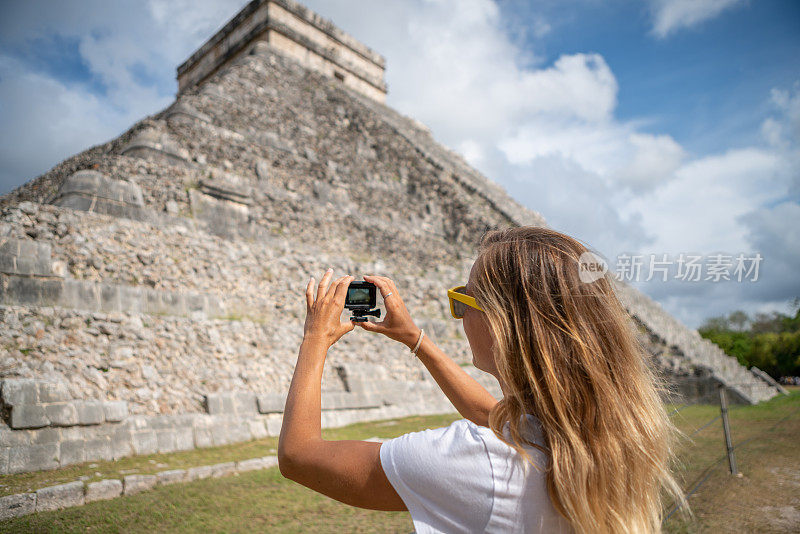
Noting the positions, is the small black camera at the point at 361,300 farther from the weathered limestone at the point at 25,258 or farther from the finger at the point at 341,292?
the weathered limestone at the point at 25,258

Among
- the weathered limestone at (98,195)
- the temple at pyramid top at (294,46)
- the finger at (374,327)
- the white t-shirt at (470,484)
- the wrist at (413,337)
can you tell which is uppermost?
the temple at pyramid top at (294,46)

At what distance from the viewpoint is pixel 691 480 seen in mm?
4586

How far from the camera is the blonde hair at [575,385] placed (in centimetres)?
95

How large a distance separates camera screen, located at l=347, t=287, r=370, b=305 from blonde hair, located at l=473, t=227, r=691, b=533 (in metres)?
0.50

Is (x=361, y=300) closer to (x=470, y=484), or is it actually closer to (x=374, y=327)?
(x=374, y=327)

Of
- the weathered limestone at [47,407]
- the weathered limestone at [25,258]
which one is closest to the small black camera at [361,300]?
the weathered limestone at [47,407]

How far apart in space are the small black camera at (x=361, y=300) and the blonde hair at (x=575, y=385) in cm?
50

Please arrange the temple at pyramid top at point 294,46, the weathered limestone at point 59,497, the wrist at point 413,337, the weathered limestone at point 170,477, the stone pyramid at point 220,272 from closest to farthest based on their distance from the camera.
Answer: the wrist at point 413,337 < the weathered limestone at point 59,497 < the weathered limestone at point 170,477 < the stone pyramid at point 220,272 < the temple at pyramid top at point 294,46

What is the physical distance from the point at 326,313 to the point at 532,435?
0.57 m

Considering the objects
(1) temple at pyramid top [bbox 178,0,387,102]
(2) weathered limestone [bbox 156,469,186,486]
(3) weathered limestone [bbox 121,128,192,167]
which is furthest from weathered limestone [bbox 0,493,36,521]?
A: (1) temple at pyramid top [bbox 178,0,387,102]

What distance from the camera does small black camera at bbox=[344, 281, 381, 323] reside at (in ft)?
4.91

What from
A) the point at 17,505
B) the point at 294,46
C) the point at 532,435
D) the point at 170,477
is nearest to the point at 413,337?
the point at 532,435

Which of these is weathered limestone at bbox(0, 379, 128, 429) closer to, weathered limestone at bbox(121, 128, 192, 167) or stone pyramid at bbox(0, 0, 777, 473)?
stone pyramid at bbox(0, 0, 777, 473)

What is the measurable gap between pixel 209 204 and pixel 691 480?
28.4ft
